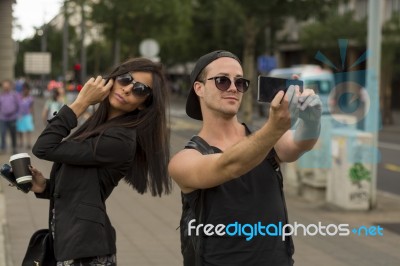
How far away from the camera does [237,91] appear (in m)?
3.00

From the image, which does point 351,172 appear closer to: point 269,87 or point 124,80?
point 124,80

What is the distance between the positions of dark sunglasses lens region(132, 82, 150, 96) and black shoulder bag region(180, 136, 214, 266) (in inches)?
26.6

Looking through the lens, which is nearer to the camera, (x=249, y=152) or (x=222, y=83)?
(x=249, y=152)

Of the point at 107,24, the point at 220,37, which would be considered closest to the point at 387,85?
the point at 107,24

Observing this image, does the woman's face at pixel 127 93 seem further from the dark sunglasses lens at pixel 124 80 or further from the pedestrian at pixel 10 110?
the pedestrian at pixel 10 110

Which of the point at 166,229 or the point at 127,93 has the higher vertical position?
the point at 127,93

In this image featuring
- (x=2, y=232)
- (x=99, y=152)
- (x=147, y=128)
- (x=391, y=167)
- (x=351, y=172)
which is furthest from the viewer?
(x=391, y=167)

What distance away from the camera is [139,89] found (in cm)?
371

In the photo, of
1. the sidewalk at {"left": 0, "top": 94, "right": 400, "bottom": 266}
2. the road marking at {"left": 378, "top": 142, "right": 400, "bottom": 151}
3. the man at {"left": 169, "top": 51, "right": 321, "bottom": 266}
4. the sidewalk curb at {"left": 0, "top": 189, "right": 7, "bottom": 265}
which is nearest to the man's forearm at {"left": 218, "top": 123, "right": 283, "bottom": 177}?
the man at {"left": 169, "top": 51, "right": 321, "bottom": 266}

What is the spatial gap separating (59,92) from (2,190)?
21.6 feet

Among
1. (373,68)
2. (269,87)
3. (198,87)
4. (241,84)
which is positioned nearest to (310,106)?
(269,87)

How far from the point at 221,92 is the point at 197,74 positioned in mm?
175

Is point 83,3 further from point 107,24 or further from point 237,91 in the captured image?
point 237,91

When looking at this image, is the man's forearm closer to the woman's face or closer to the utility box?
the woman's face
